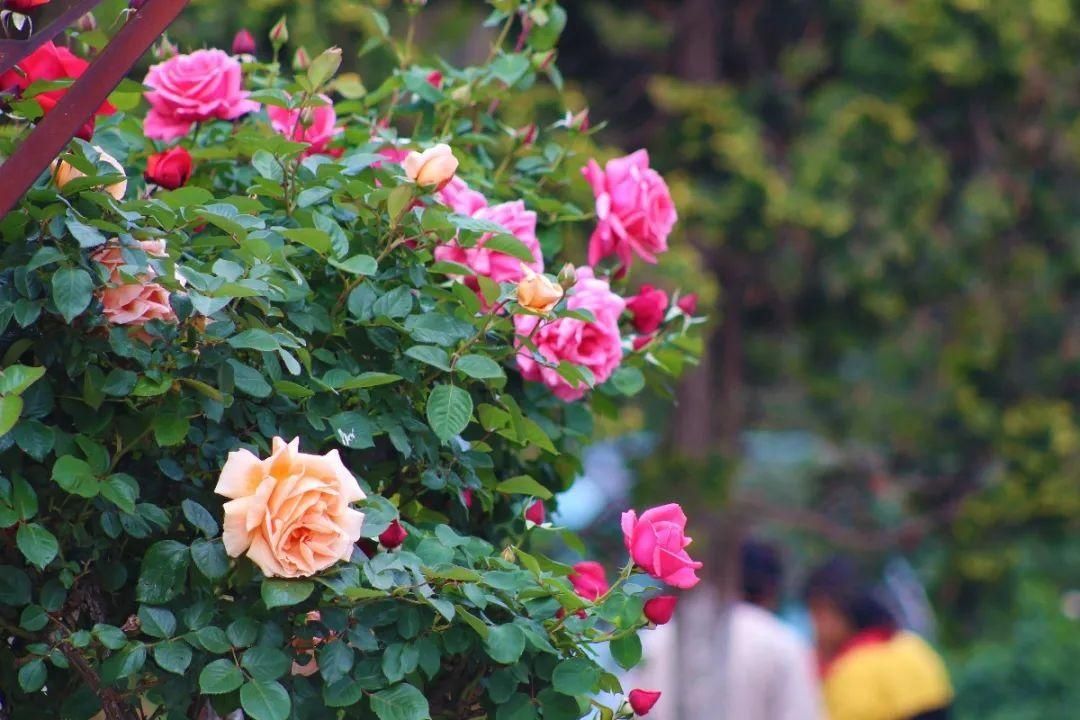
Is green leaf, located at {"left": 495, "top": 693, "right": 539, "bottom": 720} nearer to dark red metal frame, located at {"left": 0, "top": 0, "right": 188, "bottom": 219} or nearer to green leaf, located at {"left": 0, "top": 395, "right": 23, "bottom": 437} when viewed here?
green leaf, located at {"left": 0, "top": 395, "right": 23, "bottom": 437}

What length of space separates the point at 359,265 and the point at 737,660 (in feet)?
11.5

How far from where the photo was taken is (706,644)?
16.1ft

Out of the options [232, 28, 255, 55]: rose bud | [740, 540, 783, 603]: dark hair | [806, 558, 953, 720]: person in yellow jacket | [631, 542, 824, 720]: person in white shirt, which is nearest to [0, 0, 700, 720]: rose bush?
[232, 28, 255, 55]: rose bud

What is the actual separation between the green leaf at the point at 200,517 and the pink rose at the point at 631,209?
651 millimetres

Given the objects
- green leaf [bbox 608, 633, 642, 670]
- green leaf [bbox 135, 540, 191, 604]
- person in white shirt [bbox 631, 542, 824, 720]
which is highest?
green leaf [bbox 135, 540, 191, 604]

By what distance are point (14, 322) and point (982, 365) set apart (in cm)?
486

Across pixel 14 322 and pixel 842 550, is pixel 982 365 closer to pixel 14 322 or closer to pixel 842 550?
pixel 842 550

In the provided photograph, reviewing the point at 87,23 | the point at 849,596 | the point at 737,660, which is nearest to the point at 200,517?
the point at 87,23

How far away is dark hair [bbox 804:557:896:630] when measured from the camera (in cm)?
463

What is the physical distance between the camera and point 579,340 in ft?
4.86

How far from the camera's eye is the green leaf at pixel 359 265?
1297 mm

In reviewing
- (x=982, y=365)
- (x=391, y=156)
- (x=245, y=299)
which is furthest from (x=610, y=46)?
(x=245, y=299)

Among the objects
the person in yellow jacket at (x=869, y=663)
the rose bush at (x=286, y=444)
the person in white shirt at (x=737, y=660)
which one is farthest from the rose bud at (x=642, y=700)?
the person in yellow jacket at (x=869, y=663)

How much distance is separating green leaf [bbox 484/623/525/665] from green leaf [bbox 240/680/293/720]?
0.60 feet
